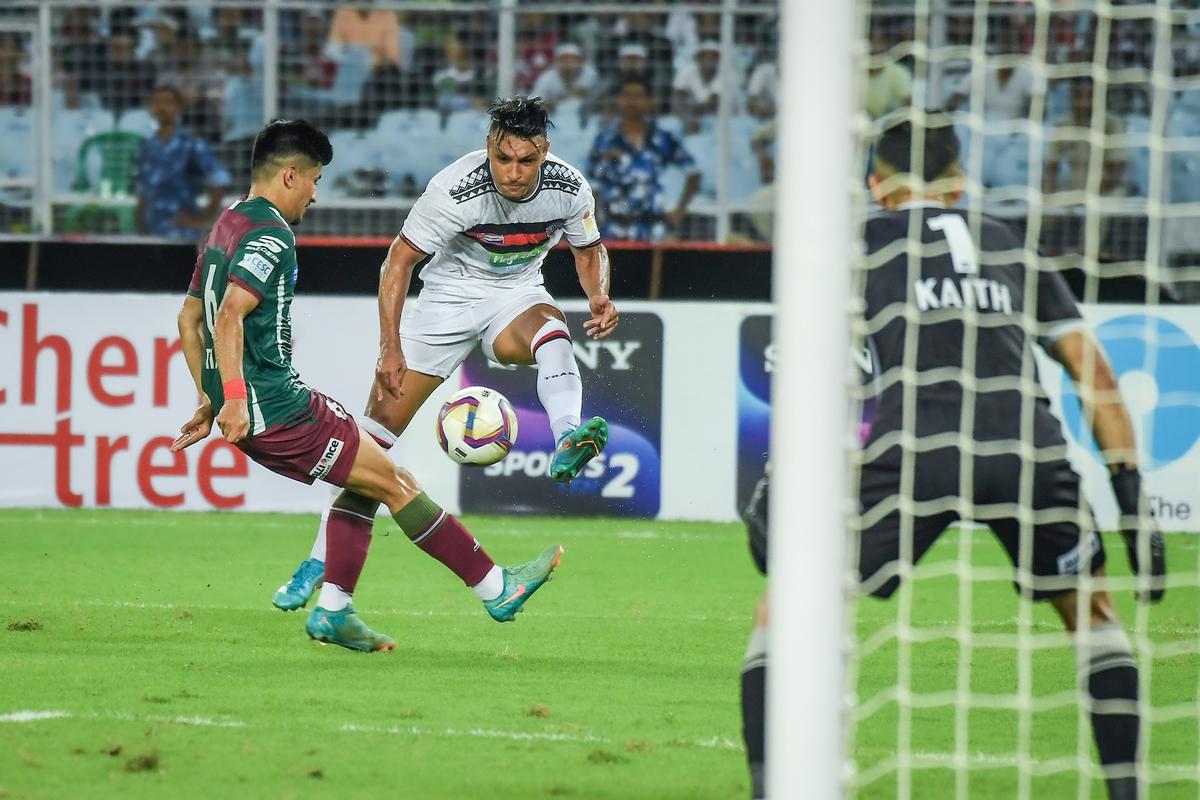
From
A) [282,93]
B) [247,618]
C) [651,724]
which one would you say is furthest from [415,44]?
[651,724]

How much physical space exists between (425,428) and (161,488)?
5.40 feet

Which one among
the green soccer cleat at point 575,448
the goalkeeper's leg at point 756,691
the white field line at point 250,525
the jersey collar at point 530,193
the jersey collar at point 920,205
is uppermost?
the jersey collar at point 530,193

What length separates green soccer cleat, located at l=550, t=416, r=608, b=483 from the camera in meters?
6.55

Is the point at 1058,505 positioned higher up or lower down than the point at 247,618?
higher up

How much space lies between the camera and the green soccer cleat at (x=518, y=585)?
5988 mm

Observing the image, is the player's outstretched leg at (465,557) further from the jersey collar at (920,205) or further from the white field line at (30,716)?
the jersey collar at (920,205)

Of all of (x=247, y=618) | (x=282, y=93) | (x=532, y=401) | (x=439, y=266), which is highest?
(x=282, y=93)

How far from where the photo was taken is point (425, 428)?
10055 millimetres

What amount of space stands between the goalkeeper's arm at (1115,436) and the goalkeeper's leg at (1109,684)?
0.14 metres

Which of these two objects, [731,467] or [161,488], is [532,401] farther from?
[161,488]

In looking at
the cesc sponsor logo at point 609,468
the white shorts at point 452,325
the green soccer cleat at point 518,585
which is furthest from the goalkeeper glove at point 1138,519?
the cesc sponsor logo at point 609,468

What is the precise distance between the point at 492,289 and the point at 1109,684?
382 cm

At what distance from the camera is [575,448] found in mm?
6578

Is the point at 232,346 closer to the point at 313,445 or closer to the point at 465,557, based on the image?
the point at 313,445
